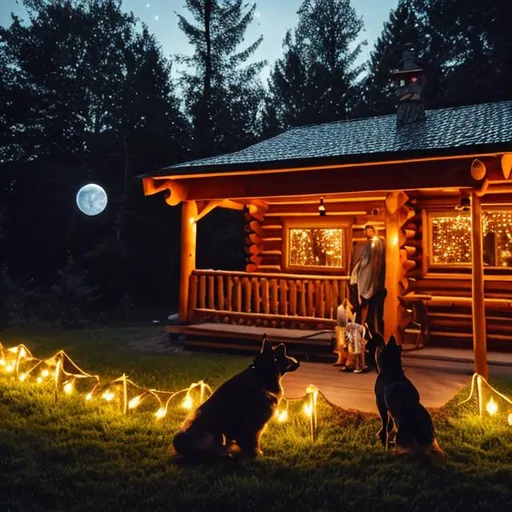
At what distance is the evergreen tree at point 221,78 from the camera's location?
2634 centimetres

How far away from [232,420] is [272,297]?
6.38 m

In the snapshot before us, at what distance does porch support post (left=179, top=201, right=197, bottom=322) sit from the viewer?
10883 mm

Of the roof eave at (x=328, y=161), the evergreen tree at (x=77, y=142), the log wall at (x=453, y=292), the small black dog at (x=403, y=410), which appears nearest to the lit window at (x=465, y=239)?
the log wall at (x=453, y=292)

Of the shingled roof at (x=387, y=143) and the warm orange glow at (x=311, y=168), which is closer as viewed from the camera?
the warm orange glow at (x=311, y=168)

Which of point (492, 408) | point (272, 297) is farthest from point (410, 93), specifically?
point (492, 408)

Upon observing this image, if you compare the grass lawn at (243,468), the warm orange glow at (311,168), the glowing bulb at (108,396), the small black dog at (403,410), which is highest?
the warm orange glow at (311,168)

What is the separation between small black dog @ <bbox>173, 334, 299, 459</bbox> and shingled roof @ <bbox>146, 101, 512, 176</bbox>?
4.43 m

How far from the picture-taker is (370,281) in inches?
366

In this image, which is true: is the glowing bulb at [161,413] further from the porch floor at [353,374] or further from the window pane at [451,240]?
the window pane at [451,240]

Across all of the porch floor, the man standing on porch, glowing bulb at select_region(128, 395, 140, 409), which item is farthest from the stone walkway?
glowing bulb at select_region(128, 395, 140, 409)

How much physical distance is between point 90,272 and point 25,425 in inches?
751

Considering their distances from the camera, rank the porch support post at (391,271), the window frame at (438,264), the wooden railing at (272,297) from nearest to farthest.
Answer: the porch support post at (391,271) < the wooden railing at (272,297) < the window frame at (438,264)

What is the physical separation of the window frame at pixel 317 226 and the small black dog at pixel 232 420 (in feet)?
25.6

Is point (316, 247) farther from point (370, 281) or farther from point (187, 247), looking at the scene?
point (370, 281)
